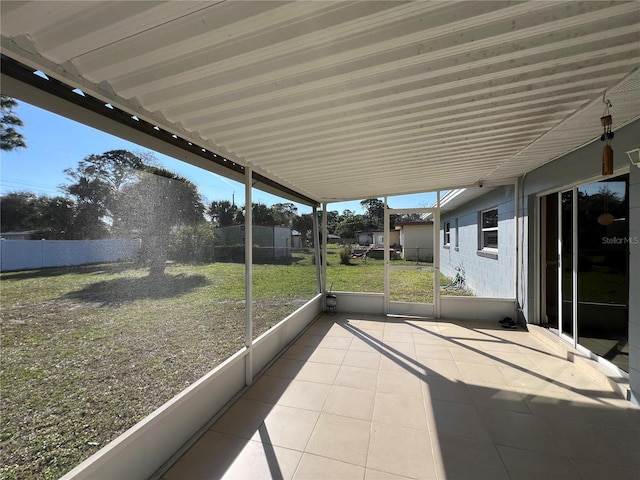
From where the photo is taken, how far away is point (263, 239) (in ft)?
11.2

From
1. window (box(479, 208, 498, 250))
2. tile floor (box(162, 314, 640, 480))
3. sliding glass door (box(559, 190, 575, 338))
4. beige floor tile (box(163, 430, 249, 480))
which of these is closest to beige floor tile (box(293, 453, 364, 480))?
tile floor (box(162, 314, 640, 480))

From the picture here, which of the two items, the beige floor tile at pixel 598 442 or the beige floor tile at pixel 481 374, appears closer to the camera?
the beige floor tile at pixel 598 442

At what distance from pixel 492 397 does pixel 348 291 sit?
Answer: 323 cm

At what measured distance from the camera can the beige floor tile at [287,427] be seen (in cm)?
193

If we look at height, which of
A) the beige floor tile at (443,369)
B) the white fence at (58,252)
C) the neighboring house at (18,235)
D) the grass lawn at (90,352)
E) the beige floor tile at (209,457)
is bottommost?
the beige floor tile at (209,457)

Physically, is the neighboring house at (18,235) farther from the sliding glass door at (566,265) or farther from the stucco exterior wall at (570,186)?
the sliding glass door at (566,265)

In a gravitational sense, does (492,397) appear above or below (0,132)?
below

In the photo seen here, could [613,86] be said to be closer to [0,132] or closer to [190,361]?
[0,132]

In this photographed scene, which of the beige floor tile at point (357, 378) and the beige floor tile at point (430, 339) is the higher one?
the beige floor tile at point (430, 339)

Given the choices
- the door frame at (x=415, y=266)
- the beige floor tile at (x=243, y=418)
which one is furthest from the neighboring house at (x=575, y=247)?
the beige floor tile at (x=243, y=418)

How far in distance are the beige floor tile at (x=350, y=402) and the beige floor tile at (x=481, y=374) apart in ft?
3.73

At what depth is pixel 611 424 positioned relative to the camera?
207 cm

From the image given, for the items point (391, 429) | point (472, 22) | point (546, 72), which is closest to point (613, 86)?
point (546, 72)

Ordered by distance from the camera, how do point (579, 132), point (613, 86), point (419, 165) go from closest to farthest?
point (613, 86) < point (579, 132) < point (419, 165)
